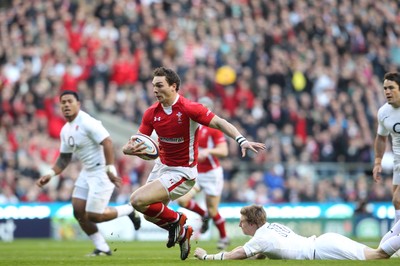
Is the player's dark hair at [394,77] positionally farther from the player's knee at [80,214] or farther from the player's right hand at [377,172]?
the player's knee at [80,214]

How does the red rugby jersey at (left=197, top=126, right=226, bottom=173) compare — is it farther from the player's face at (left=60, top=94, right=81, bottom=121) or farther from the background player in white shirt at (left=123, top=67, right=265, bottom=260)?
the background player in white shirt at (left=123, top=67, right=265, bottom=260)

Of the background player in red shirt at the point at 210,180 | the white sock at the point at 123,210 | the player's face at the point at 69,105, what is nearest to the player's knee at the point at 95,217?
the white sock at the point at 123,210

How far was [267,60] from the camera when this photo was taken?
30609 mm

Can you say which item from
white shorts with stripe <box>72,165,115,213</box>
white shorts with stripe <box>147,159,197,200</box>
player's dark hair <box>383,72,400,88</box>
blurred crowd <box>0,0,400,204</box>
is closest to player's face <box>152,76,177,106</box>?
white shorts with stripe <box>147,159,197,200</box>

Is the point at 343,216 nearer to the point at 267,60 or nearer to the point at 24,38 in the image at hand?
the point at 267,60

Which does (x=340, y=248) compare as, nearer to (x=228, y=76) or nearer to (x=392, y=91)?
(x=392, y=91)

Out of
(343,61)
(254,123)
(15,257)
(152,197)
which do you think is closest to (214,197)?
(15,257)

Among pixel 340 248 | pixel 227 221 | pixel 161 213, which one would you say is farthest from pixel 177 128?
pixel 227 221

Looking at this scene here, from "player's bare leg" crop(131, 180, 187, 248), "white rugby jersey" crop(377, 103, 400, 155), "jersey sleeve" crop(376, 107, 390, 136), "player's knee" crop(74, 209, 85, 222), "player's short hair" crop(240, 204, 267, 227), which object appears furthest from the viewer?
"player's knee" crop(74, 209, 85, 222)

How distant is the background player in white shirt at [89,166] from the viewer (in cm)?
1590

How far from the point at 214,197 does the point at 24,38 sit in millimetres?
12798

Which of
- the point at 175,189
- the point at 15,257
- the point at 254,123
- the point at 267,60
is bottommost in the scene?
the point at 15,257

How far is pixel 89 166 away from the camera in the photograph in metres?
16.2

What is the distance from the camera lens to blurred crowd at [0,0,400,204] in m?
26.3
